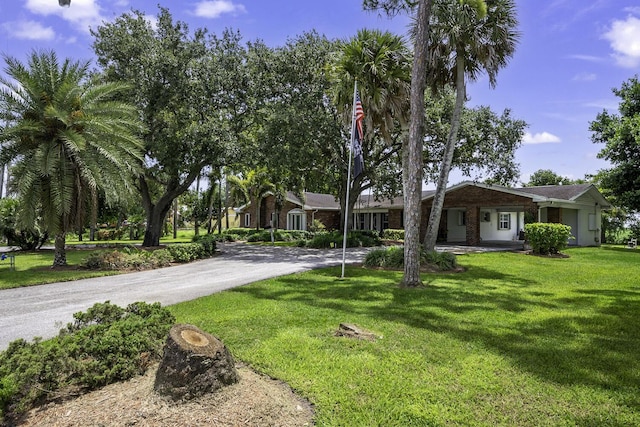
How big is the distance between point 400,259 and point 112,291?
828 cm

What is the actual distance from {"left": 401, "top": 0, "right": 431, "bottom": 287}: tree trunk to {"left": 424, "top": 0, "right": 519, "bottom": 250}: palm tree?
14.0ft

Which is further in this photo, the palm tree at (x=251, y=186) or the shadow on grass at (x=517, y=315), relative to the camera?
the palm tree at (x=251, y=186)

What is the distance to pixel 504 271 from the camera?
1278 centimetres

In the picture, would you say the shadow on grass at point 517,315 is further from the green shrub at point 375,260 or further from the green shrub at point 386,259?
the green shrub at point 375,260

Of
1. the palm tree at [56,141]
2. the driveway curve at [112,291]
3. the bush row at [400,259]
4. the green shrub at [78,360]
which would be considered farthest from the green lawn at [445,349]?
the palm tree at [56,141]

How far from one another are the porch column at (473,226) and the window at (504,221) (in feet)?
21.6

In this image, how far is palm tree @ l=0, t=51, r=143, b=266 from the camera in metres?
12.0

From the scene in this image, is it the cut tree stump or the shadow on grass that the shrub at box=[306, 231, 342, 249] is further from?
the cut tree stump

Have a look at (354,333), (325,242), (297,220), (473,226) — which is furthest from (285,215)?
(354,333)

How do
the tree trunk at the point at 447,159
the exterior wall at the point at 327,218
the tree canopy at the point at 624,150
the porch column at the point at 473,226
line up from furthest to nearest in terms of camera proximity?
the exterior wall at the point at 327,218 → the porch column at the point at 473,226 → the tree canopy at the point at 624,150 → the tree trunk at the point at 447,159

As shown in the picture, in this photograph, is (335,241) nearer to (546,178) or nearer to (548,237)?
(548,237)

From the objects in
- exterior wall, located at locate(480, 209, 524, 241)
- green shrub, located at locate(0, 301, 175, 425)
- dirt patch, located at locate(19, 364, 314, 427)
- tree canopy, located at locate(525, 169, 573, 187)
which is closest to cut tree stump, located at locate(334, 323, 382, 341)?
dirt patch, located at locate(19, 364, 314, 427)

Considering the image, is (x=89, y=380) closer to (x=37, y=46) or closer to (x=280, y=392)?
(x=280, y=392)

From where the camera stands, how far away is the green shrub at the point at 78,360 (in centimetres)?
351
